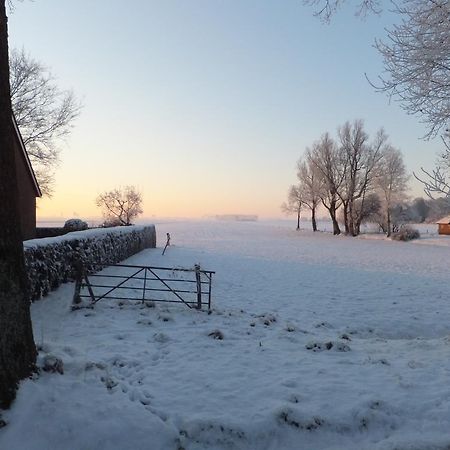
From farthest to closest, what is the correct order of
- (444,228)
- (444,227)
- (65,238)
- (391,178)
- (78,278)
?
(444,227)
(444,228)
(391,178)
(65,238)
(78,278)

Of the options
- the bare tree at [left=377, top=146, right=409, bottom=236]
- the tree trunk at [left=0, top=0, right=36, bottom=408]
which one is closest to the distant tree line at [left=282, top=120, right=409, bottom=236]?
the bare tree at [left=377, top=146, right=409, bottom=236]

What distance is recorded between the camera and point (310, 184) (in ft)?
204

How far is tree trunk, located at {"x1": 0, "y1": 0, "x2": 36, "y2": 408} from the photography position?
428 cm

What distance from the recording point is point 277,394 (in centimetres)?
488

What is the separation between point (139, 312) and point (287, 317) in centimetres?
376

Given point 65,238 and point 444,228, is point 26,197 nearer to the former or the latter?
point 65,238

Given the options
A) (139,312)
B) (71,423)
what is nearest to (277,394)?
(71,423)

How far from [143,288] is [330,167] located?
1919 inches

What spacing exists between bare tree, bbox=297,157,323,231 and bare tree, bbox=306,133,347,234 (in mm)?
1154

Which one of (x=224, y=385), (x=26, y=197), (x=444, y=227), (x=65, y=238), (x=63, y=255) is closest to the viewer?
(x=224, y=385)

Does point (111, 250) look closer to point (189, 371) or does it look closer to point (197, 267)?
point (197, 267)

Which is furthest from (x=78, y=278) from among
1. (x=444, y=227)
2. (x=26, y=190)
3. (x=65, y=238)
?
(x=444, y=227)

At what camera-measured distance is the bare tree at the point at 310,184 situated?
5909cm

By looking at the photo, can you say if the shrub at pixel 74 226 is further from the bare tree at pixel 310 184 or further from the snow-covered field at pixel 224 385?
the bare tree at pixel 310 184
